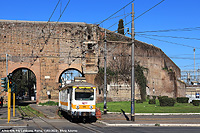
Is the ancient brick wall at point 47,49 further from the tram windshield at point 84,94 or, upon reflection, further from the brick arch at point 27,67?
the tram windshield at point 84,94

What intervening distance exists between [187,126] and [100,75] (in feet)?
91.7

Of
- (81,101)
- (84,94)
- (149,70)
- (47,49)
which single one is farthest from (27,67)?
(81,101)

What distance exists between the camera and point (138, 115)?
88.8 ft

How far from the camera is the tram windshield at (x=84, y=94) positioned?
21797mm

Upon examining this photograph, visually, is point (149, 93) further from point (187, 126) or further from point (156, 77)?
point (187, 126)

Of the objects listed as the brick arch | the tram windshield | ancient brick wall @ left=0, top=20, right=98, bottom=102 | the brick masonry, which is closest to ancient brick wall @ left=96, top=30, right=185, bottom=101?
the brick masonry

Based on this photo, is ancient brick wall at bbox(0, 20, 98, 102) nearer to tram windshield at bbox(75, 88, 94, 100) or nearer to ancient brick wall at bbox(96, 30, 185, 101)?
ancient brick wall at bbox(96, 30, 185, 101)

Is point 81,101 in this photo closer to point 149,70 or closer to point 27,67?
point 27,67

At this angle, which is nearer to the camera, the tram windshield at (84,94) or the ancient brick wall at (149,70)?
the tram windshield at (84,94)

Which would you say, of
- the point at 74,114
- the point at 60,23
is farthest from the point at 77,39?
the point at 74,114

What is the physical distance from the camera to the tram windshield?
858 inches

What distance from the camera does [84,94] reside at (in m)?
22.0

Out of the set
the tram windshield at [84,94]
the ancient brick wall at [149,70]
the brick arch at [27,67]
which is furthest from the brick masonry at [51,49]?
the tram windshield at [84,94]

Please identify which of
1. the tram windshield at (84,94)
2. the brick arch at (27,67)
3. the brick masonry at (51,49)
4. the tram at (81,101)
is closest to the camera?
the tram at (81,101)
